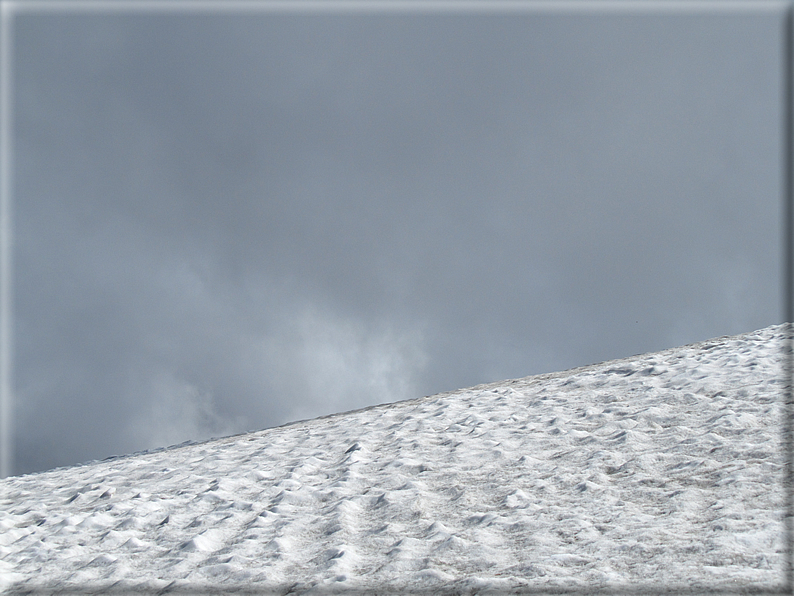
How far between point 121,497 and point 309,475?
9.81 ft

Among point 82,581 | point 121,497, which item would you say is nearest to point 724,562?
point 82,581

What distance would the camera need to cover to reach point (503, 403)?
11016 mm

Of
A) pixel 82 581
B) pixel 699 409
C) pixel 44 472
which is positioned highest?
pixel 699 409

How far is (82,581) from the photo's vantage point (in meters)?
5.52

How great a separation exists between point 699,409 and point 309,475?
21.1 ft

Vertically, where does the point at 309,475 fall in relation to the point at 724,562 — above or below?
below

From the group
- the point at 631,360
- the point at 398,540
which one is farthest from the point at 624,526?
the point at 631,360

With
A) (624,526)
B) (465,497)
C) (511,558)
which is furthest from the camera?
(465,497)

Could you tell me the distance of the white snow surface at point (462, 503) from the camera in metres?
4.89

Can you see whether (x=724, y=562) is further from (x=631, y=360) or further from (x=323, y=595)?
(x=631, y=360)

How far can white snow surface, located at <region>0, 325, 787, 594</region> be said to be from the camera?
489cm

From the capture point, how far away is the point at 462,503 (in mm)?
6555

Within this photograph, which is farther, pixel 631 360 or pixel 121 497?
pixel 631 360

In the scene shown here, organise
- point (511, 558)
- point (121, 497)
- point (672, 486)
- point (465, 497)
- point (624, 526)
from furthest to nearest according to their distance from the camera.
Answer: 1. point (121, 497)
2. point (465, 497)
3. point (672, 486)
4. point (624, 526)
5. point (511, 558)
